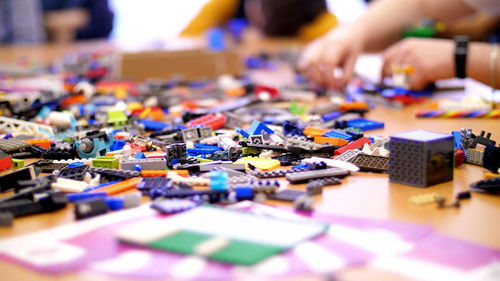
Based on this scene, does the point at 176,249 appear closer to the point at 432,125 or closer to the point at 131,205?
the point at 131,205

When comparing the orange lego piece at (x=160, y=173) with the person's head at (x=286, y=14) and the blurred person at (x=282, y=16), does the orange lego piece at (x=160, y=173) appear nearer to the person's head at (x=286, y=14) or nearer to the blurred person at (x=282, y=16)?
the blurred person at (x=282, y=16)

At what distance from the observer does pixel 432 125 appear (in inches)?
53.5

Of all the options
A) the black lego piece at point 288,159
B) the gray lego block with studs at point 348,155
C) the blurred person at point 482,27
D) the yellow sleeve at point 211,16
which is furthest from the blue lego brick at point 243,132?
the yellow sleeve at point 211,16

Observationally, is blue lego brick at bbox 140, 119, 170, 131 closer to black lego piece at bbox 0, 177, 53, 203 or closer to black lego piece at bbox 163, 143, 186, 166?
black lego piece at bbox 163, 143, 186, 166

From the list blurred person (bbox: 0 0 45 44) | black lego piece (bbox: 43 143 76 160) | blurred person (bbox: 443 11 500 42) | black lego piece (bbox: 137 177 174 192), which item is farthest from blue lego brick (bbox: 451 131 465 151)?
blurred person (bbox: 0 0 45 44)

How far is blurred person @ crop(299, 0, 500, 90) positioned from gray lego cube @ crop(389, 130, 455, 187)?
0.93m

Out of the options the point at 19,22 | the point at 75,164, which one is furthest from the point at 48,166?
the point at 19,22

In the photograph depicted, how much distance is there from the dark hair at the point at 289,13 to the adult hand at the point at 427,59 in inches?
96.0

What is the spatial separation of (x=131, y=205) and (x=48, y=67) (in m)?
2.39

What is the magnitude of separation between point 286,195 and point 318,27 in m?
3.58

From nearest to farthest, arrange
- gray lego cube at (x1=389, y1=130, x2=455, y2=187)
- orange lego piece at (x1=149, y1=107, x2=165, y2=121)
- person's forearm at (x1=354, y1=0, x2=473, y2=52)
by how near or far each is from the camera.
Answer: gray lego cube at (x1=389, y1=130, x2=455, y2=187) → orange lego piece at (x1=149, y1=107, x2=165, y2=121) → person's forearm at (x1=354, y1=0, x2=473, y2=52)

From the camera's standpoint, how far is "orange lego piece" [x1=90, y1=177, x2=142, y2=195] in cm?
87

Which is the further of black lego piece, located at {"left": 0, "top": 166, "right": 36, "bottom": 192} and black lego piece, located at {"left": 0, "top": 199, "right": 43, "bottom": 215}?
black lego piece, located at {"left": 0, "top": 166, "right": 36, "bottom": 192}

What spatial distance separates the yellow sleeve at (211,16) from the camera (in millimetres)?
4836
